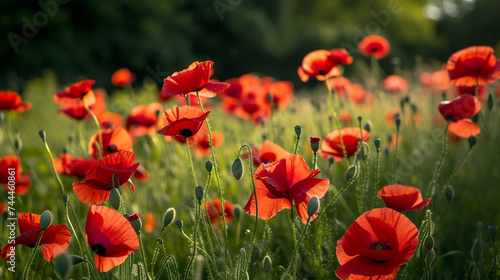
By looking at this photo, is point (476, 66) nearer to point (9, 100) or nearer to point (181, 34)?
point (9, 100)

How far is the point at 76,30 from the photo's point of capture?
10500mm

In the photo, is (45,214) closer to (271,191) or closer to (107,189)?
(107,189)

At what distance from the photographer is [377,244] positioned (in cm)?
98

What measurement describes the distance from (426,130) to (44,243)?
8.04 feet

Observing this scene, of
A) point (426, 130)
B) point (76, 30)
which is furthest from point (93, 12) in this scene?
point (426, 130)

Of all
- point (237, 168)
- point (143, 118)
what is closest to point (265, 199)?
point (237, 168)

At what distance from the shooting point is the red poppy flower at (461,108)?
1.33 meters

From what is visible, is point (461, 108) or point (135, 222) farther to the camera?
point (461, 108)

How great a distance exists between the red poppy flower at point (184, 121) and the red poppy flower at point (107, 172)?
106 millimetres

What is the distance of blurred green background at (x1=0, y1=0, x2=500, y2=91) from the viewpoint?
32.0 ft

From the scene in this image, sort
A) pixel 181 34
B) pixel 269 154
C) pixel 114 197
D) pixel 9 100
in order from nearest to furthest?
pixel 114 197
pixel 269 154
pixel 9 100
pixel 181 34

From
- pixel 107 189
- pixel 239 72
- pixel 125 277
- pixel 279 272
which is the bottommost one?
pixel 239 72

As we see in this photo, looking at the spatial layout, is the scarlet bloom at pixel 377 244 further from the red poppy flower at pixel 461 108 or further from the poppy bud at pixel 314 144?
the red poppy flower at pixel 461 108

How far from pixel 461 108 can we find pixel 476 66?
0.83 feet
